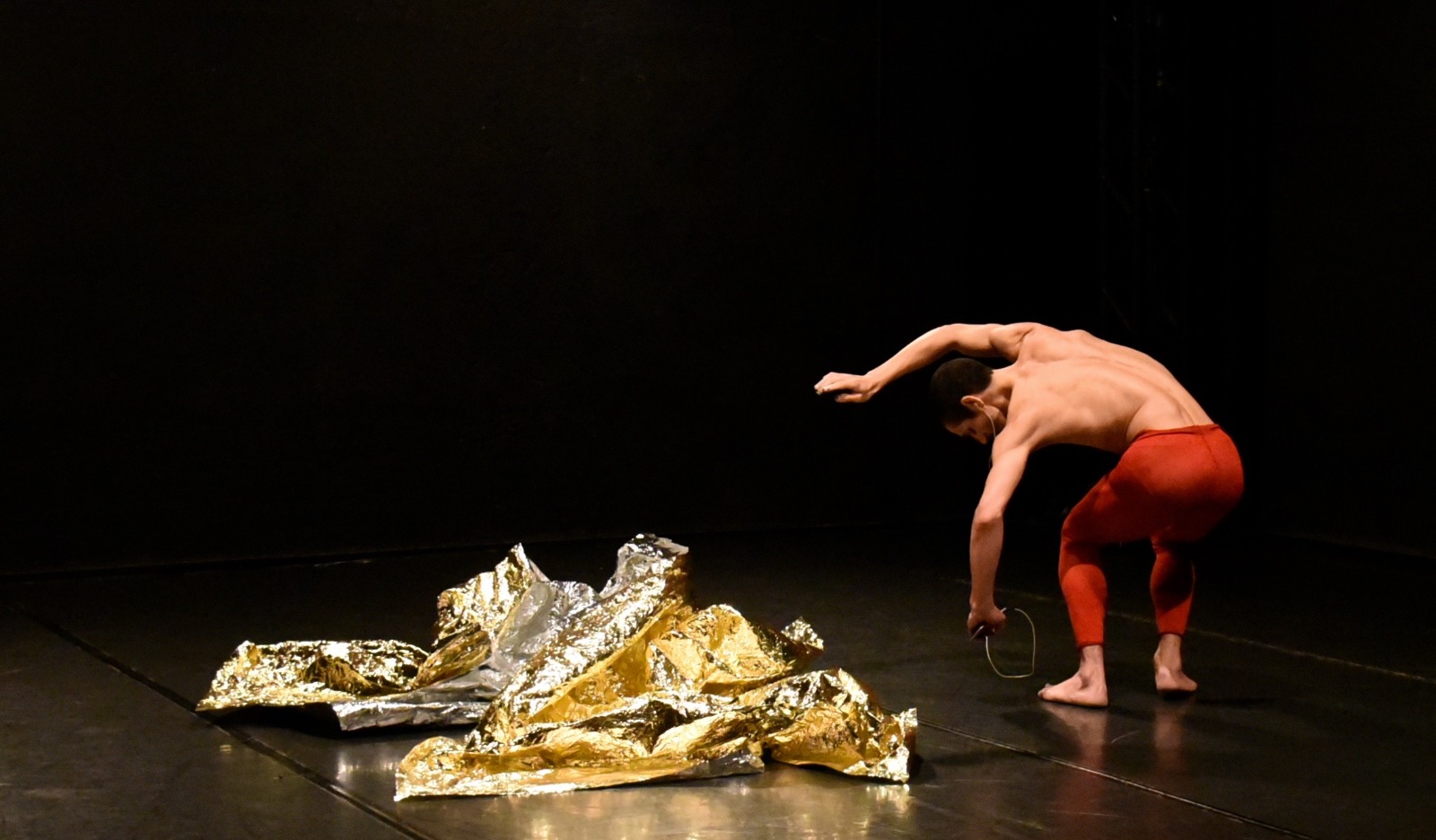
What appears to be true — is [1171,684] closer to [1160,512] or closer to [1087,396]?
[1160,512]

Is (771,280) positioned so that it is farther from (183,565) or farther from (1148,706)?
(1148,706)

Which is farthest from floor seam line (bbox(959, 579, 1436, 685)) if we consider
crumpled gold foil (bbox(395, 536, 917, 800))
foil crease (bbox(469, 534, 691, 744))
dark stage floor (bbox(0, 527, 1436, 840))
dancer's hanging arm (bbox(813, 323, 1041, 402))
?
foil crease (bbox(469, 534, 691, 744))

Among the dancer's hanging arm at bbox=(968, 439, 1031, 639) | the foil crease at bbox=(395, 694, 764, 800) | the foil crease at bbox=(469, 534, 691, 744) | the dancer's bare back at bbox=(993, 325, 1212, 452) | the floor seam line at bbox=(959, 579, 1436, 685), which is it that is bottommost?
the floor seam line at bbox=(959, 579, 1436, 685)

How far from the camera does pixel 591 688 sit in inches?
129

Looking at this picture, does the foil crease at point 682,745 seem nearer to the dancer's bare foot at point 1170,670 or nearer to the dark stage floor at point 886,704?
the dark stage floor at point 886,704

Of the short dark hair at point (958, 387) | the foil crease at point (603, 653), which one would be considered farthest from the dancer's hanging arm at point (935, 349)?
the foil crease at point (603, 653)

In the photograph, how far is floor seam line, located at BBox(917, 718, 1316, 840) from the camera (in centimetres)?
278

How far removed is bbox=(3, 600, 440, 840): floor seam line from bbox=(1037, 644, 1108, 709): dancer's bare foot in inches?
64.4

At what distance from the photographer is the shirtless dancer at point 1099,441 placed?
3.57 meters

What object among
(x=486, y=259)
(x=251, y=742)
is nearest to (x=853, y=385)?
(x=251, y=742)

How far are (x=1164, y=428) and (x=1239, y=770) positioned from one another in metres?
0.82

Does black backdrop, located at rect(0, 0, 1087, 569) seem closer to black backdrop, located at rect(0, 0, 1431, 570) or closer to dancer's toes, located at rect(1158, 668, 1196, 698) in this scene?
black backdrop, located at rect(0, 0, 1431, 570)

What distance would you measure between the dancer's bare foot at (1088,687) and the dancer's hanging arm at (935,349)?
732 millimetres

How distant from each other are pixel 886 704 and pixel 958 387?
2.46 feet
